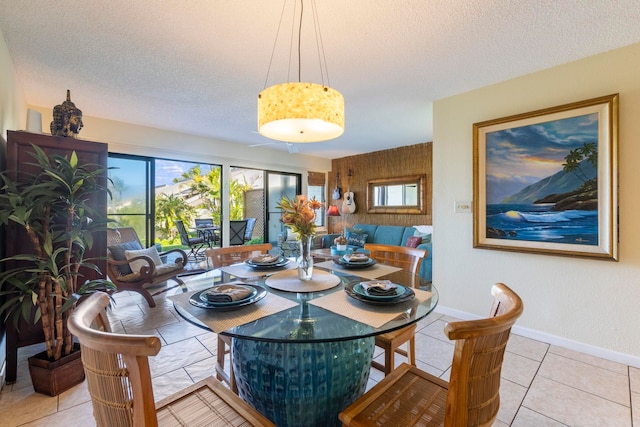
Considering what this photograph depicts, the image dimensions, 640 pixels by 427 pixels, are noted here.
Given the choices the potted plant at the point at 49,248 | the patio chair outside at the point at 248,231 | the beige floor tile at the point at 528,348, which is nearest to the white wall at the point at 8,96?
the potted plant at the point at 49,248

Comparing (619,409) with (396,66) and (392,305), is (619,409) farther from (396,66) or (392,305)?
(396,66)

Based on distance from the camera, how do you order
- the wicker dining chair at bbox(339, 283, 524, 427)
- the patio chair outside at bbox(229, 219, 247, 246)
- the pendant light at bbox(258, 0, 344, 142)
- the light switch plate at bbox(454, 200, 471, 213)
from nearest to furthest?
the wicker dining chair at bbox(339, 283, 524, 427), the pendant light at bbox(258, 0, 344, 142), the light switch plate at bbox(454, 200, 471, 213), the patio chair outside at bbox(229, 219, 247, 246)

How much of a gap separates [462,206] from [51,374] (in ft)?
11.8

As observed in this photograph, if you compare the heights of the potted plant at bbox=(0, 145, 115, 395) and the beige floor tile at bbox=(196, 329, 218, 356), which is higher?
the potted plant at bbox=(0, 145, 115, 395)

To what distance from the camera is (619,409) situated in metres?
1.66

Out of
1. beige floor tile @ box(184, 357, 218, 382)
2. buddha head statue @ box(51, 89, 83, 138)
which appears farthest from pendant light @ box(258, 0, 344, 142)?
beige floor tile @ box(184, 357, 218, 382)

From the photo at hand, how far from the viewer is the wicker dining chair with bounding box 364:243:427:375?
1570 mm

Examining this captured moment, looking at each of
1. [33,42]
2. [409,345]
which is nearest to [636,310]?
[409,345]

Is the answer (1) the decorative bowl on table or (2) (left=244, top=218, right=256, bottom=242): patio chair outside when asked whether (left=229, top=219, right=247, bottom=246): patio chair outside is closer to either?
(2) (left=244, top=218, right=256, bottom=242): patio chair outside

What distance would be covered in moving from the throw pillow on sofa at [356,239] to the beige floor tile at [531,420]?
3.78 metres

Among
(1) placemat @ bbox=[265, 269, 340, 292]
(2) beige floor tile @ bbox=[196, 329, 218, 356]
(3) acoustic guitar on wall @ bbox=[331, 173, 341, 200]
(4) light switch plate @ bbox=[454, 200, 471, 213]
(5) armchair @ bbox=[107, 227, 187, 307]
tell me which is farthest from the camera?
(3) acoustic guitar on wall @ bbox=[331, 173, 341, 200]

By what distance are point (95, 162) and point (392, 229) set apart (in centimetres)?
459

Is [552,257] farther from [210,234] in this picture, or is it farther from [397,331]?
[210,234]

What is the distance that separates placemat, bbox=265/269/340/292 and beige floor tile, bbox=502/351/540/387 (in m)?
1.52
